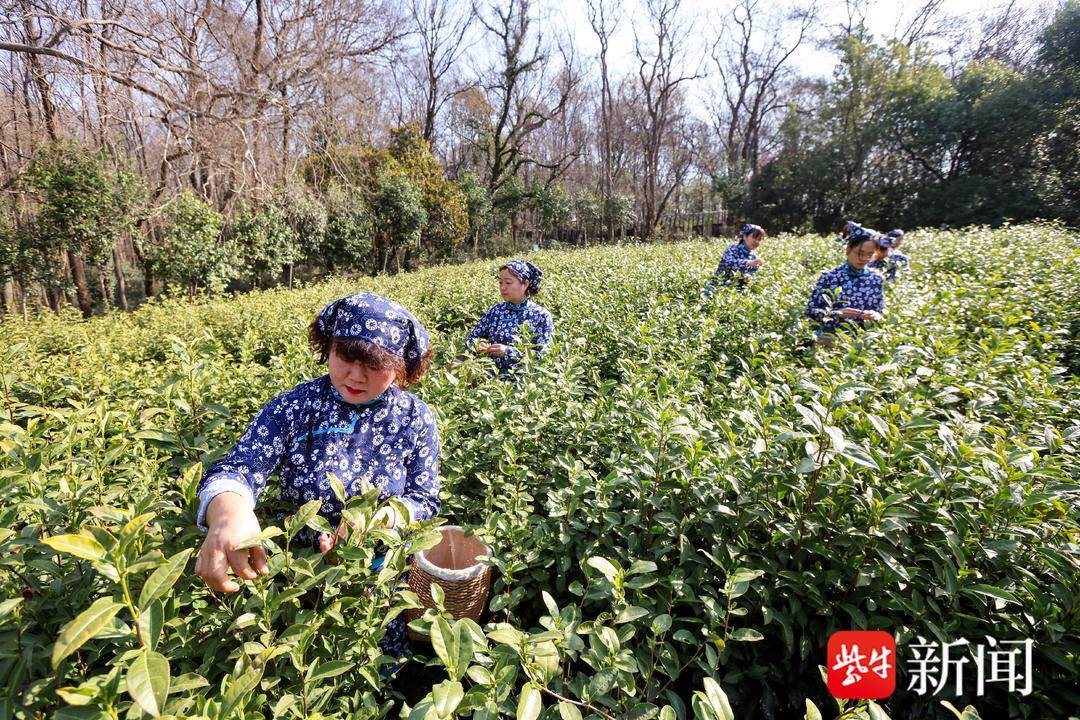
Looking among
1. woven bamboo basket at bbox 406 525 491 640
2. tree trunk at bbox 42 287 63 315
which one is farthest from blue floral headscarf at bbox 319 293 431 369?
tree trunk at bbox 42 287 63 315

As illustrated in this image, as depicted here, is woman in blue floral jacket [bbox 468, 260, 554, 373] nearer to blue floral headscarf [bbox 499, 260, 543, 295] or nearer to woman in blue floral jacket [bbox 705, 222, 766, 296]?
blue floral headscarf [bbox 499, 260, 543, 295]

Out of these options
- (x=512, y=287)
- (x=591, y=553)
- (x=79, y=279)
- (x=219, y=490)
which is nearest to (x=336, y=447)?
(x=219, y=490)

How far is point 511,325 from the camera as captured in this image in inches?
135

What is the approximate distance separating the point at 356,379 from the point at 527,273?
6.87ft

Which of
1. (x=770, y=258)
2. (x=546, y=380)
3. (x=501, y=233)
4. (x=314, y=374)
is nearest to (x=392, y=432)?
(x=546, y=380)

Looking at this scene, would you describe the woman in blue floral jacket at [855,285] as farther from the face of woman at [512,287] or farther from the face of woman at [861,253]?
the face of woman at [512,287]

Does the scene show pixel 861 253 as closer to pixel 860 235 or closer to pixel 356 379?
pixel 860 235

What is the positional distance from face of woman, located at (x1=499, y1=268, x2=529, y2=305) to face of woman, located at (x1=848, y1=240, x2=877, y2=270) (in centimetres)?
255

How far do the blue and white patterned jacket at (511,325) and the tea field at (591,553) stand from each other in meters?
0.53

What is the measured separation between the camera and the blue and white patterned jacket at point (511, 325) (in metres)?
3.27

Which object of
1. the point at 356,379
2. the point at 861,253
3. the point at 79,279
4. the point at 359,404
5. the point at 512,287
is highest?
the point at 79,279

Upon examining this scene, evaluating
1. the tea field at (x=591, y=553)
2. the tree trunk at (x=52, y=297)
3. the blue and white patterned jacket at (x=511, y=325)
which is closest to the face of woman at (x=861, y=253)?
the tea field at (x=591, y=553)

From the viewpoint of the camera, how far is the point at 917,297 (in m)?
4.05

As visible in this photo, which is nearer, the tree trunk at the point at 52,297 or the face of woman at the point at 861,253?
the face of woman at the point at 861,253
